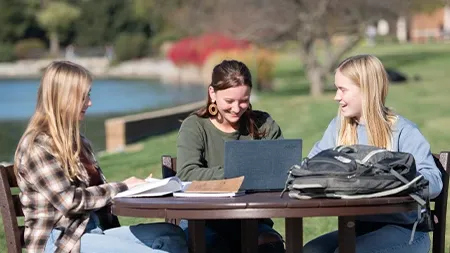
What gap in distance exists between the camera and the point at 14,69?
74750 mm

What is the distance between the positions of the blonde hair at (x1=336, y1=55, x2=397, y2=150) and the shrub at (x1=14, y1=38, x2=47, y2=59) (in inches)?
3015

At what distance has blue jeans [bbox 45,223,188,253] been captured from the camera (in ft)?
13.3

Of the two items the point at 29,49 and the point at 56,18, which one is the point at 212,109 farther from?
the point at 56,18

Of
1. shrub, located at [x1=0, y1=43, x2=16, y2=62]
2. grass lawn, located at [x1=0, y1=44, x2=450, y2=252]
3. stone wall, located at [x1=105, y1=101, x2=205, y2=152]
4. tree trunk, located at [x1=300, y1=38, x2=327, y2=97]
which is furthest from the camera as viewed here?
shrub, located at [x1=0, y1=43, x2=16, y2=62]

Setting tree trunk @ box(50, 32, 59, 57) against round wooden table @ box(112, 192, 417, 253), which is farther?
tree trunk @ box(50, 32, 59, 57)

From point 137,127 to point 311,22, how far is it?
36.8 ft

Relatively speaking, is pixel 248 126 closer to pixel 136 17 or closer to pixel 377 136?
pixel 377 136

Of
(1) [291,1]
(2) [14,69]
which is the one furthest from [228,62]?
(2) [14,69]

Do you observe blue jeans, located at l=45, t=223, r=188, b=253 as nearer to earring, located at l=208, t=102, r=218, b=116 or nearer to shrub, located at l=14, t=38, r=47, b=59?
earring, located at l=208, t=102, r=218, b=116

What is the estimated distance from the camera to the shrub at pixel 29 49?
79.4 metres

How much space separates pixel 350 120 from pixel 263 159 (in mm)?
785

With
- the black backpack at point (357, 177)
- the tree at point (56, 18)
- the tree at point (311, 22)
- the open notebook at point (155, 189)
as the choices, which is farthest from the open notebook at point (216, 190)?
the tree at point (56, 18)

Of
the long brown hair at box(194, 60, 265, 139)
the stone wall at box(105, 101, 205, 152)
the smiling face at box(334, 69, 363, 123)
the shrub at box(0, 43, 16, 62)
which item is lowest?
the shrub at box(0, 43, 16, 62)

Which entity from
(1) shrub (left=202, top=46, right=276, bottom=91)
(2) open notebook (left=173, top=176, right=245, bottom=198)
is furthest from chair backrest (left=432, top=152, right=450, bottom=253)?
(1) shrub (left=202, top=46, right=276, bottom=91)
